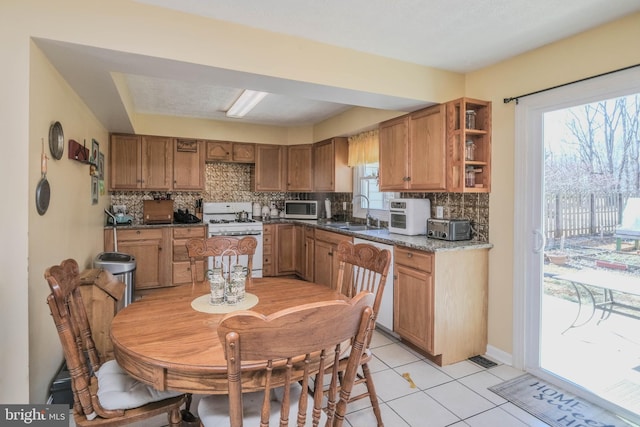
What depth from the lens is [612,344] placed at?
2197 mm

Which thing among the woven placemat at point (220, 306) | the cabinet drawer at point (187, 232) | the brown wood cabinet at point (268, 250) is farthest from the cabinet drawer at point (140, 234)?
the woven placemat at point (220, 306)

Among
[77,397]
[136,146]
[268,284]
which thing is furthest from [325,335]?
[136,146]

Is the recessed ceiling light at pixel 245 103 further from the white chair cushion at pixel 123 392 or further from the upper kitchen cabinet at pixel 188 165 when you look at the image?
the white chair cushion at pixel 123 392

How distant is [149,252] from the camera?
14.3ft

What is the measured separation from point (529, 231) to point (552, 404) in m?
1.16

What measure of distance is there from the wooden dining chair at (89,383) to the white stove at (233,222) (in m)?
3.14

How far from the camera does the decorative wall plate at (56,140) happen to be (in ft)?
6.66

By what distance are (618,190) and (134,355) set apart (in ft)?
9.10

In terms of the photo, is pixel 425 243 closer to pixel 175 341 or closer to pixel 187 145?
pixel 175 341

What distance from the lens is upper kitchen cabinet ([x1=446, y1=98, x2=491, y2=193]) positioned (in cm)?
277

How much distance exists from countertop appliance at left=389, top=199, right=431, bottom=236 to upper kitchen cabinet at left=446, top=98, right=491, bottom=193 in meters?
0.50

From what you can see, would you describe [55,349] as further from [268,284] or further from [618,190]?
[618,190]

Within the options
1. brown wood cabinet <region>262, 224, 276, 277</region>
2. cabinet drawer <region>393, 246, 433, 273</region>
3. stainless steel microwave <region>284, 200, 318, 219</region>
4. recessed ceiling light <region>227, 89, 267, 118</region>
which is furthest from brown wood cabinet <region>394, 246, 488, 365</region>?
brown wood cabinet <region>262, 224, 276, 277</region>

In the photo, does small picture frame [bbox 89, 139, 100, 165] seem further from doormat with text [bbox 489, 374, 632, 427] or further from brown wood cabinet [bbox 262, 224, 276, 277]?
doormat with text [bbox 489, 374, 632, 427]
